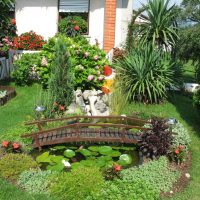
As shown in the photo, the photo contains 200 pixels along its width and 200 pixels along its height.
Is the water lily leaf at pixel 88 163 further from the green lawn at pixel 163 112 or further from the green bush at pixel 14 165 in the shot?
the green lawn at pixel 163 112

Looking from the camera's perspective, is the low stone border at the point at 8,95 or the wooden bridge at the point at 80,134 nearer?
the wooden bridge at the point at 80,134

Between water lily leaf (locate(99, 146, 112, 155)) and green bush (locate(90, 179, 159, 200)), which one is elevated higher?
water lily leaf (locate(99, 146, 112, 155))

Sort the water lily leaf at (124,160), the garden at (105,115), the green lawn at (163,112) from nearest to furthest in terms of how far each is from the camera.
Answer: the garden at (105,115) → the green lawn at (163,112) → the water lily leaf at (124,160)

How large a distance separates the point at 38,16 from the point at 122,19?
3673mm

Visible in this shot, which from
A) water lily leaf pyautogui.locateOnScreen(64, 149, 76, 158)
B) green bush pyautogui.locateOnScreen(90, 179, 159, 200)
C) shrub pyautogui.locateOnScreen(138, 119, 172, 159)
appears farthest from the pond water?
green bush pyautogui.locateOnScreen(90, 179, 159, 200)

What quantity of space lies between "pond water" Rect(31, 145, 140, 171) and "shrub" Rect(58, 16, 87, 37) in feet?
28.0

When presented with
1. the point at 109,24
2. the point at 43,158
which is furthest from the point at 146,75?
the point at 43,158

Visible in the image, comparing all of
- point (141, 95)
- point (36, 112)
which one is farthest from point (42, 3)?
point (36, 112)

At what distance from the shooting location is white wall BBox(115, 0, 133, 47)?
1571 cm

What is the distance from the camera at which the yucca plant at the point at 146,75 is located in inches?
437

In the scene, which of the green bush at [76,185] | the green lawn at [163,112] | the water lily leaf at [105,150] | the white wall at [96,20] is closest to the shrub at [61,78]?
the green lawn at [163,112]

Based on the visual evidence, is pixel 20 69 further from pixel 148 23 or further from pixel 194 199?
pixel 194 199

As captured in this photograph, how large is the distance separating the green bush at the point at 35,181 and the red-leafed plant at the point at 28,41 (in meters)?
9.43

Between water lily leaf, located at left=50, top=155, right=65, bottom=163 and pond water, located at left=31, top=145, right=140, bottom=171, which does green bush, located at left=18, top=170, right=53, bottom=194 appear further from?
water lily leaf, located at left=50, top=155, right=65, bottom=163
